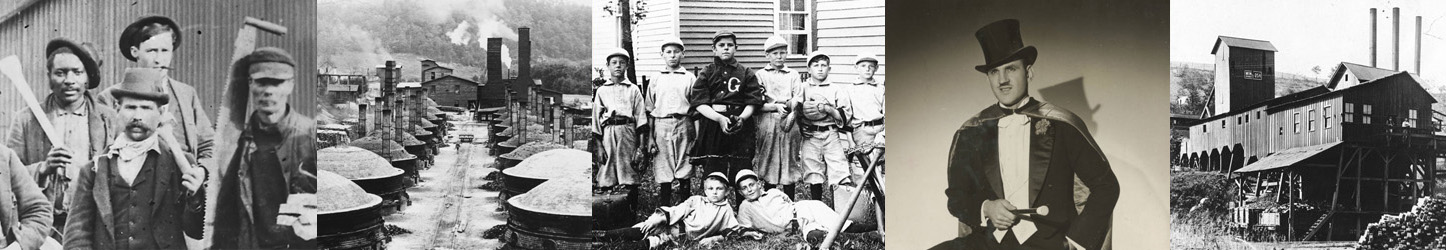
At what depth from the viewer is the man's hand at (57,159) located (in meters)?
5.98

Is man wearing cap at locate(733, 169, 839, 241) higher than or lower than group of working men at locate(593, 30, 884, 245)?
lower

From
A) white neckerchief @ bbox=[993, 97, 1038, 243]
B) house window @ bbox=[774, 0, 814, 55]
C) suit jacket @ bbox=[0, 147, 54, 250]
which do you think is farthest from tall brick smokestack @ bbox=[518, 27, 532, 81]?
white neckerchief @ bbox=[993, 97, 1038, 243]

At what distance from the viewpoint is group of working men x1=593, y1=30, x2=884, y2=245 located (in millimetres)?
6598

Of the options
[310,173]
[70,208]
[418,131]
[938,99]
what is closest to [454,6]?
[418,131]

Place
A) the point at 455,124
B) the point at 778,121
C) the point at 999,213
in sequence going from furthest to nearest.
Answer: the point at 999,213 < the point at 778,121 < the point at 455,124

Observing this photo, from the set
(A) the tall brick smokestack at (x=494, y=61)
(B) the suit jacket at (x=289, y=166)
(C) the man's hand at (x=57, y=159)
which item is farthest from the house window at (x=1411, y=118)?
(C) the man's hand at (x=57, y=159)

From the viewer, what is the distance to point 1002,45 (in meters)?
6.89

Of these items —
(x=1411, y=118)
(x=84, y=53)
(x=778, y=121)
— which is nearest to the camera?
(x=84, y=53)

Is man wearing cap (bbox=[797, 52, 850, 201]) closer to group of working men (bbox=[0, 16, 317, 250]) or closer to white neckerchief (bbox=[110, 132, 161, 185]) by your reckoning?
group of working men (bbox=[0, 16, 317, 250])

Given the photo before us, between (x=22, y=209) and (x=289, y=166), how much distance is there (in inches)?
50.9

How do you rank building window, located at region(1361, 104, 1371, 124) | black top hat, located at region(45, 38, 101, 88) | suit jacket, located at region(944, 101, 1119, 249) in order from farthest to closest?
suit jacket, located at region(944, 101, 1119, 249) < building window, located at region(1361, 104, 1371, 124) < black top hat, located at region(45, 38, 101, 88)

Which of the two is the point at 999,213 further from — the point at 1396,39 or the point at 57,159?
the point at 57,159

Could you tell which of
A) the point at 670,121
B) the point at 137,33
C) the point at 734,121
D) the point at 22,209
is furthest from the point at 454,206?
the point at 22,209

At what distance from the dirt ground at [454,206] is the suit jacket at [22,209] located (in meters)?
1.65
